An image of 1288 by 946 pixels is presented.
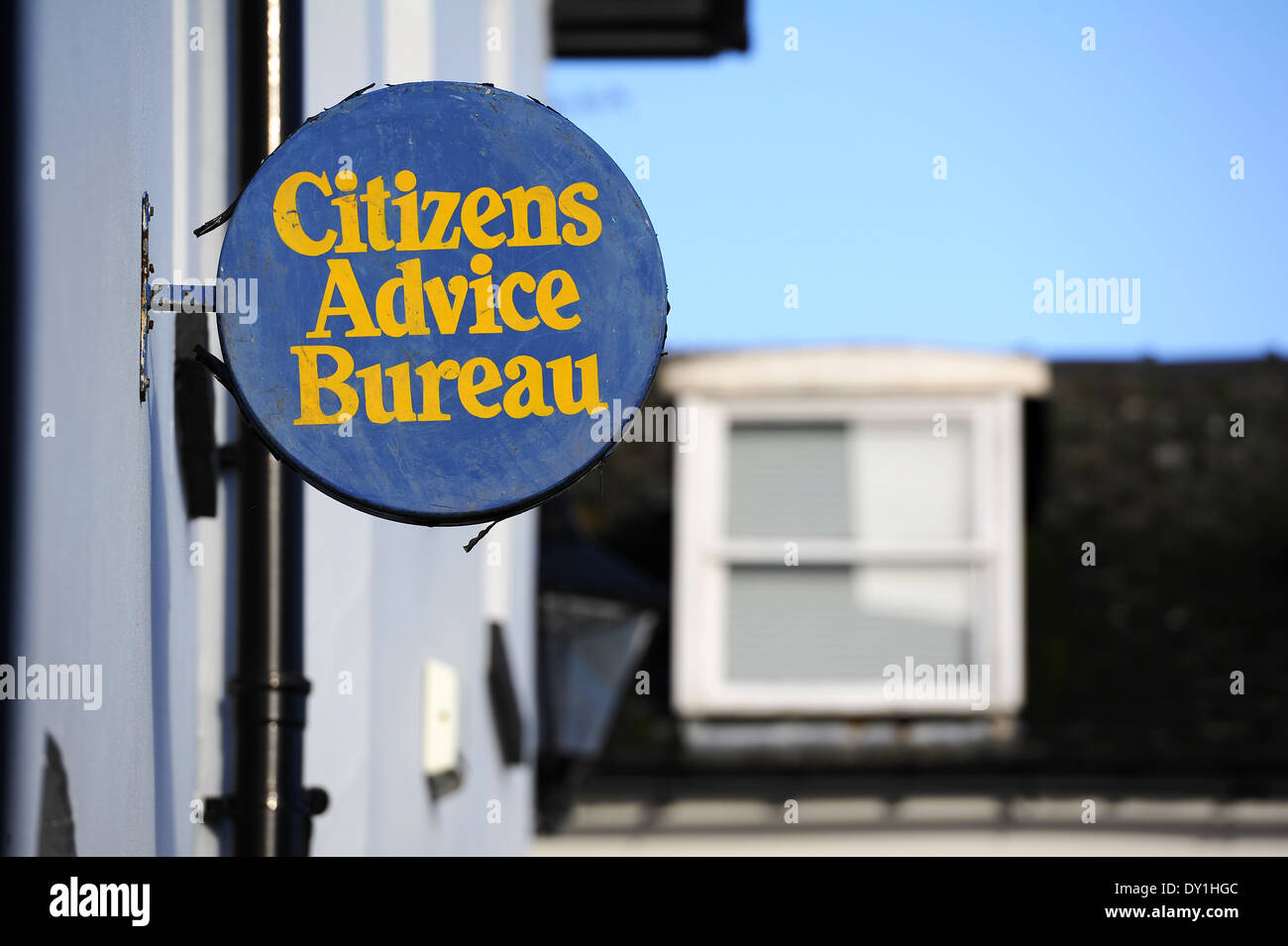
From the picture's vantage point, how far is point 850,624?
10.2m

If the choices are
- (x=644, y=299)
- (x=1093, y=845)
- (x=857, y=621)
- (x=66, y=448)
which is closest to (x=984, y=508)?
(x=857, y=621)

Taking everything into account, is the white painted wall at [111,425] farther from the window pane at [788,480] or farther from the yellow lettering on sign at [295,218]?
→ the window pane at [788,480]

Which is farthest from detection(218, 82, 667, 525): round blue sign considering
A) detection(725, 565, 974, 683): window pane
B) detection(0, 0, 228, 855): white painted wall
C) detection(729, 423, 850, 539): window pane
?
detection(729, 423, 850, 539): window pane

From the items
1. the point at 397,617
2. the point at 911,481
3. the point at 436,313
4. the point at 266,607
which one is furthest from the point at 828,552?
the point at 436,313

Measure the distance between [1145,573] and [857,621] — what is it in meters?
1.74

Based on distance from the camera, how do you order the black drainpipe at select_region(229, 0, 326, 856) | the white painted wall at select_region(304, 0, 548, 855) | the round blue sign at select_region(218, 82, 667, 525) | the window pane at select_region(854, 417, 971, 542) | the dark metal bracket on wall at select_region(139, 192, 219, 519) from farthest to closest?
the window pane at select_region(854, 417, 971, 542) → the white painted wall at select_region(304, 0, 548, 855) → the black drainpipe at select_region(229, 0, 326, 856) → the dark metal bracket on wall at select_region(139, 192, 219, 519) → the round blue sign at select_region(218, 82, 667, 525)

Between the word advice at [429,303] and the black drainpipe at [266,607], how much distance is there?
1.12m

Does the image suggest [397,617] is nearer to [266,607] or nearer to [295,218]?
[266,607]

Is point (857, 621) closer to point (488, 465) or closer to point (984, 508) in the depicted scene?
point (984, 508)

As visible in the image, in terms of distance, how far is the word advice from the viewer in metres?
3.27

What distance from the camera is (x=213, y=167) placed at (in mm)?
4508

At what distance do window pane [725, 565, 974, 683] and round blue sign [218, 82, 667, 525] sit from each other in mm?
7053

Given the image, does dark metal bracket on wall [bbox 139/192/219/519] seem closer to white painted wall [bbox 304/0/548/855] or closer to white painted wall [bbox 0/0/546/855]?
white painted wall [bbox 0/0/546/855]

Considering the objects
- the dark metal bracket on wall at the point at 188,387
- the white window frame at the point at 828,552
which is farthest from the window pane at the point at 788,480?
the dark metal bracket on wall at the point at 188,387
